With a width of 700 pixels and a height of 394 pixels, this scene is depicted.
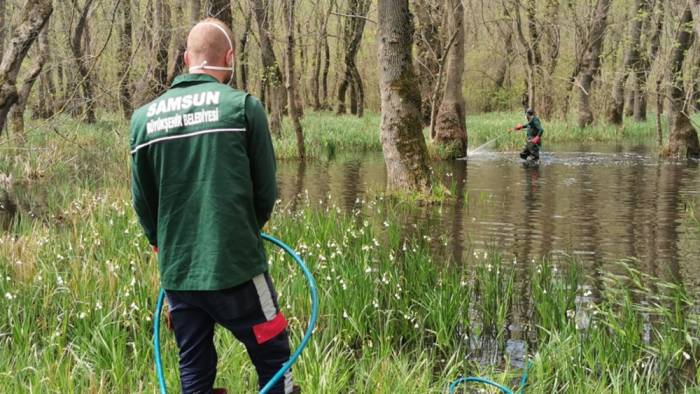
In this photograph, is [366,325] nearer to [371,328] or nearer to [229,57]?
[371,328]

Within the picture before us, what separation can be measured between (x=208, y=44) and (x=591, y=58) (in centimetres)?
3112

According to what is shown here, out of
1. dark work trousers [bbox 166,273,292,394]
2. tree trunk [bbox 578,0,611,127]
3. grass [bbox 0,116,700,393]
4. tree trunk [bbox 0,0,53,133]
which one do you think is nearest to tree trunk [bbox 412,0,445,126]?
tree trunk [bbox 578,0,611,127]

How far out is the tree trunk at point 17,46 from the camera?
6125mm

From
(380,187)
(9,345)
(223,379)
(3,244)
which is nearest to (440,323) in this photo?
(223,379)

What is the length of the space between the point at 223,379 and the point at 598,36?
2941 cm

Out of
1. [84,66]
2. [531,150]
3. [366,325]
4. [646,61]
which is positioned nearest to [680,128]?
[531,150]

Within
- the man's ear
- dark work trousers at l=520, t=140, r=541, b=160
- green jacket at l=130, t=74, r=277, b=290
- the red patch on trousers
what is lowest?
dark work trousers at l=520, t=140, r=541, b=160

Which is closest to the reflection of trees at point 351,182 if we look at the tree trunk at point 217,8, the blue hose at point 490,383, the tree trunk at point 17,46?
the tree trunk at point 217,8

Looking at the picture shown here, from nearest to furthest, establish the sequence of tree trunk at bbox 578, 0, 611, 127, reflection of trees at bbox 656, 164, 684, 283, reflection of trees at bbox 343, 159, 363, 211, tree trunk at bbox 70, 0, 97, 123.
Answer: reflection of trees at bbox 656, 164, 684, 283 < tree trunk at bbox 70, 0, 97, 123 < reflection of trees at bbox 343, 159, 363, 211 < tree trunk at bbox 578, 0, 611, 127

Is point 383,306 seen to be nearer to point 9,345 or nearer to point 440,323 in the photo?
point 440,323

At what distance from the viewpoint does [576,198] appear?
12.4m

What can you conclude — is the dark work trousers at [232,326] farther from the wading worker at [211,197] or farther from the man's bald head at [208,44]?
the man's bald head at [208,44]

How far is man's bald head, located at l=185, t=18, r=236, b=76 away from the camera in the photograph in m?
2.86

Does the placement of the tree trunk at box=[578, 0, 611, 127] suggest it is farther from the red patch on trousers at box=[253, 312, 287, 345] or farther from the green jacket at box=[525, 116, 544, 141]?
the red patch on trousers at box=[253, 312, 287, 345]
